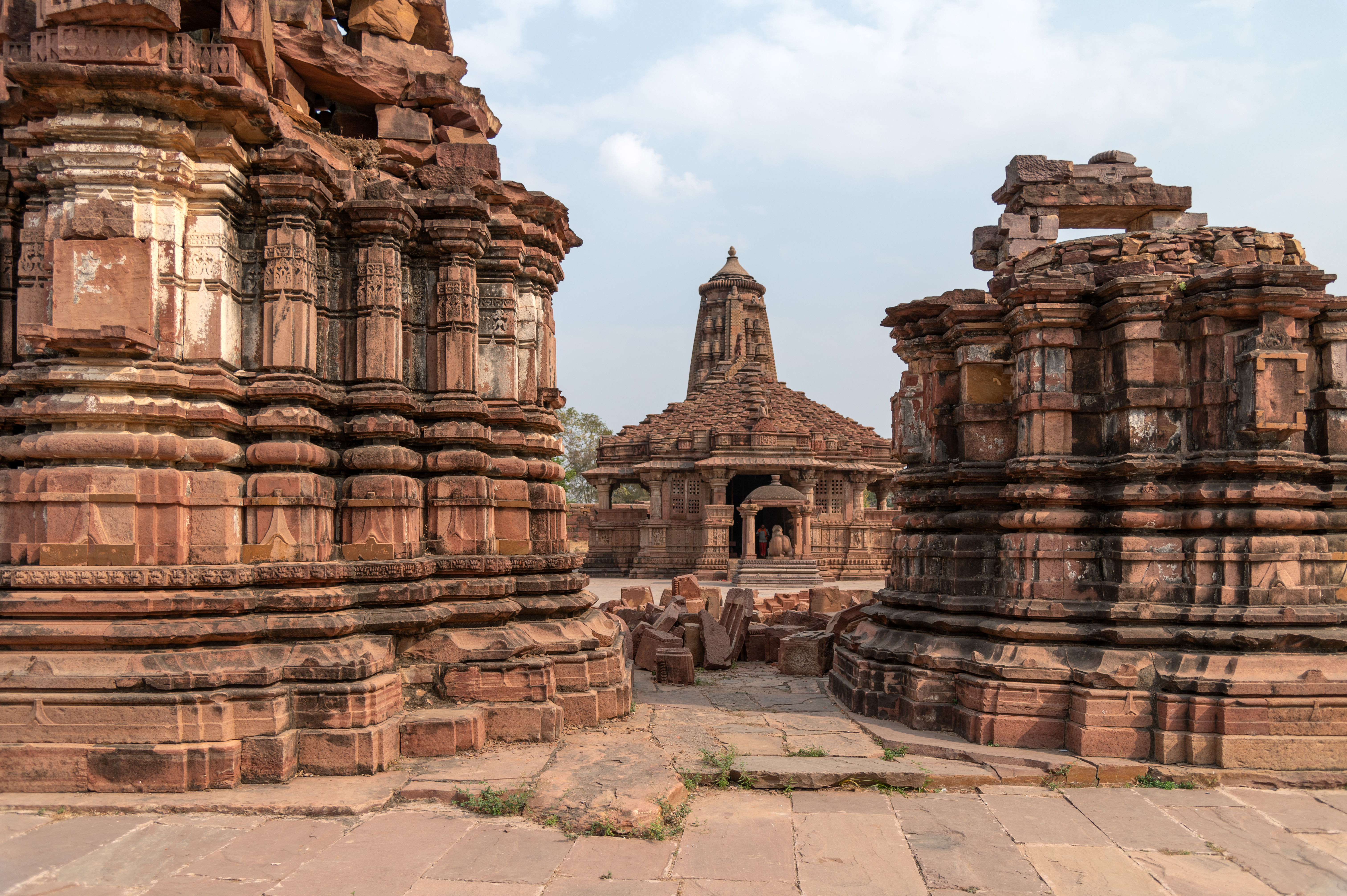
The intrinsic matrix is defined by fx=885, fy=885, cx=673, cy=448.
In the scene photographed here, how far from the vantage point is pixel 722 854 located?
4.47 m

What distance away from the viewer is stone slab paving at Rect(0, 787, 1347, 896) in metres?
4.02

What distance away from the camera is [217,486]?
18.4ft

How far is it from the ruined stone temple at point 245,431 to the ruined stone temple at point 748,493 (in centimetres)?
2105

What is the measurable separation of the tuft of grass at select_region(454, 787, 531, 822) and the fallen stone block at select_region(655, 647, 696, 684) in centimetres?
396

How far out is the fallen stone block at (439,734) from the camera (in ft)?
18.9

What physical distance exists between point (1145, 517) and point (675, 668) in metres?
4.62

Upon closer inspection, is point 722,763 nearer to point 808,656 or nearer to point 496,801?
point 496,801

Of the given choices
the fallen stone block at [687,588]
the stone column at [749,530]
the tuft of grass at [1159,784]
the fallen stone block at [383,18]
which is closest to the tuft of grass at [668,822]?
the tuft of grass at [1159,784]

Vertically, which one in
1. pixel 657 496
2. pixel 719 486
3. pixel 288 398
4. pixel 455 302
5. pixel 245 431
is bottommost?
pixel 657 496

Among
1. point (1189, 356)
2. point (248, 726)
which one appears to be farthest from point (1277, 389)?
point (248, 726)

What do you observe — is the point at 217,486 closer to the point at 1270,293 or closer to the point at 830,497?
the point at 1270,293

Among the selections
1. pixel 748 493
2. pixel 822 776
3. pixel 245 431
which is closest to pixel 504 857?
pixel 822 776

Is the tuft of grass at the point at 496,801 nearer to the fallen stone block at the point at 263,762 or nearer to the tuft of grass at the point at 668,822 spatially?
the tuft of grass at the point at 668,822

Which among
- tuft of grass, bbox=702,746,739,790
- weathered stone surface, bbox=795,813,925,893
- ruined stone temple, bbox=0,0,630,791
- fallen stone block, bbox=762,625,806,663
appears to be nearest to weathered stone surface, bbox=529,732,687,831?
tuft of grass, bbox=702,746,739,790
